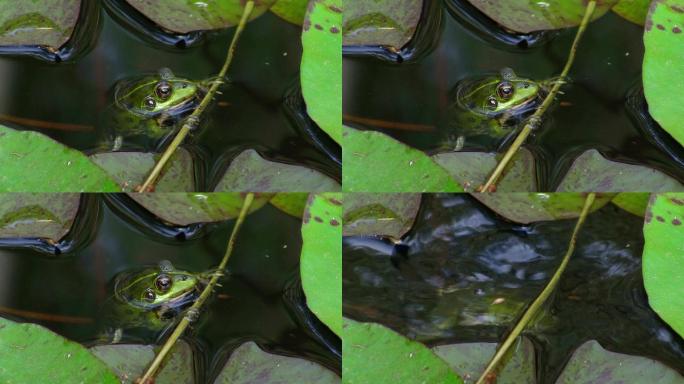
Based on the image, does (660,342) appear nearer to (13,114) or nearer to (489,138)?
(489,138)

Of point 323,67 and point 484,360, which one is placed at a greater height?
point 323,67

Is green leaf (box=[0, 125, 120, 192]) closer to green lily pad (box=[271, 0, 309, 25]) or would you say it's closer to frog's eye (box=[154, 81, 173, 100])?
frog's eye (box=[154, 81, 173, 100])

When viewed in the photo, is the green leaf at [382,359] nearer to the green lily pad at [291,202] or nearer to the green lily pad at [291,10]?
the green lily pad at [291,202]

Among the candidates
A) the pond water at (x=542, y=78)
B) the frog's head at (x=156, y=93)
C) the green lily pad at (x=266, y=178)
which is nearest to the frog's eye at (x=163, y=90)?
the frog's head at (x=156, y=93)

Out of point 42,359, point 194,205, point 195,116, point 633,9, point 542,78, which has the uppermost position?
point 633,9

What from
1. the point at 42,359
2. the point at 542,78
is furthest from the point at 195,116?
the point at 542,78

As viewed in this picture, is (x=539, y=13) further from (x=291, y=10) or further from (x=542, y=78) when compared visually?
(x=291, y=10)
